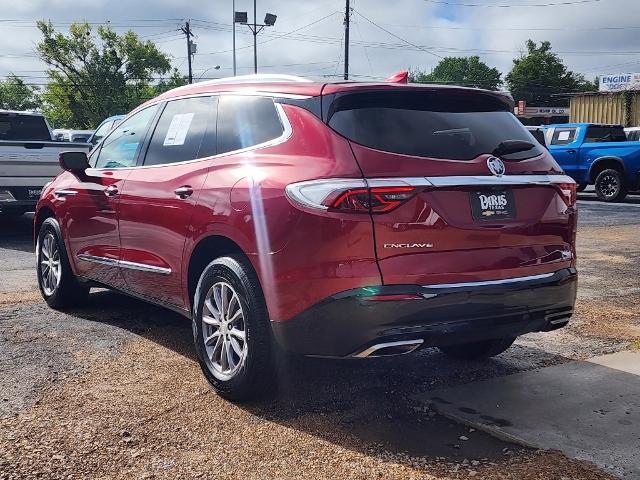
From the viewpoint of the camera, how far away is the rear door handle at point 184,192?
13.6 feet

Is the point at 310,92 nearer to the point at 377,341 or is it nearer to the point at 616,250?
the point at 377,341

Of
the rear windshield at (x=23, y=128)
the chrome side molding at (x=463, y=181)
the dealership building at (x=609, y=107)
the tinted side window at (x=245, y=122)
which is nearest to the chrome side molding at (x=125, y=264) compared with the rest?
the tinted side window at (x=245, y=122)

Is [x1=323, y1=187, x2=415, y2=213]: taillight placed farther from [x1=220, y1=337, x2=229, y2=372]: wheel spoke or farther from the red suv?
[x1=220, y1=337, x2=229, y2=372]: wheel spoke

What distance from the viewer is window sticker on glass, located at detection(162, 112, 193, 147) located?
179 inches

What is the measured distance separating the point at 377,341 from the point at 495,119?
1461mm

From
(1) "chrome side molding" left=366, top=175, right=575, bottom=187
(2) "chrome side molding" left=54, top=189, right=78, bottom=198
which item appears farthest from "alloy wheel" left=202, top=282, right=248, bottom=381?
(2) "chrome side molding" left=54, top=189, right=78, bottom=198

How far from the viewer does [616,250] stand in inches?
373

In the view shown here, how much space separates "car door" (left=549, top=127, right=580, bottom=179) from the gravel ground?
13221mm

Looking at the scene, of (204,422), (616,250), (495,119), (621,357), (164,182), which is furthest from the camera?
(616,250)

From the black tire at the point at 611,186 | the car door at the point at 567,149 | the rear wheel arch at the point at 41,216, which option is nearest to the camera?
the rear wheel arch at the point at 41,216

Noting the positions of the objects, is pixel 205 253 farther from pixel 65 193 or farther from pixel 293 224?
pixel 65 193

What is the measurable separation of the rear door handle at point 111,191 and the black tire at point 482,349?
8.28 ft

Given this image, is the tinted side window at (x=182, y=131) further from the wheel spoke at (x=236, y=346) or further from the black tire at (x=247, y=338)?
the wheel spoke at (x=236, y=346)

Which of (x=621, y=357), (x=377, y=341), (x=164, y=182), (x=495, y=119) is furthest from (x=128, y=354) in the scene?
(x=621, y=357)
